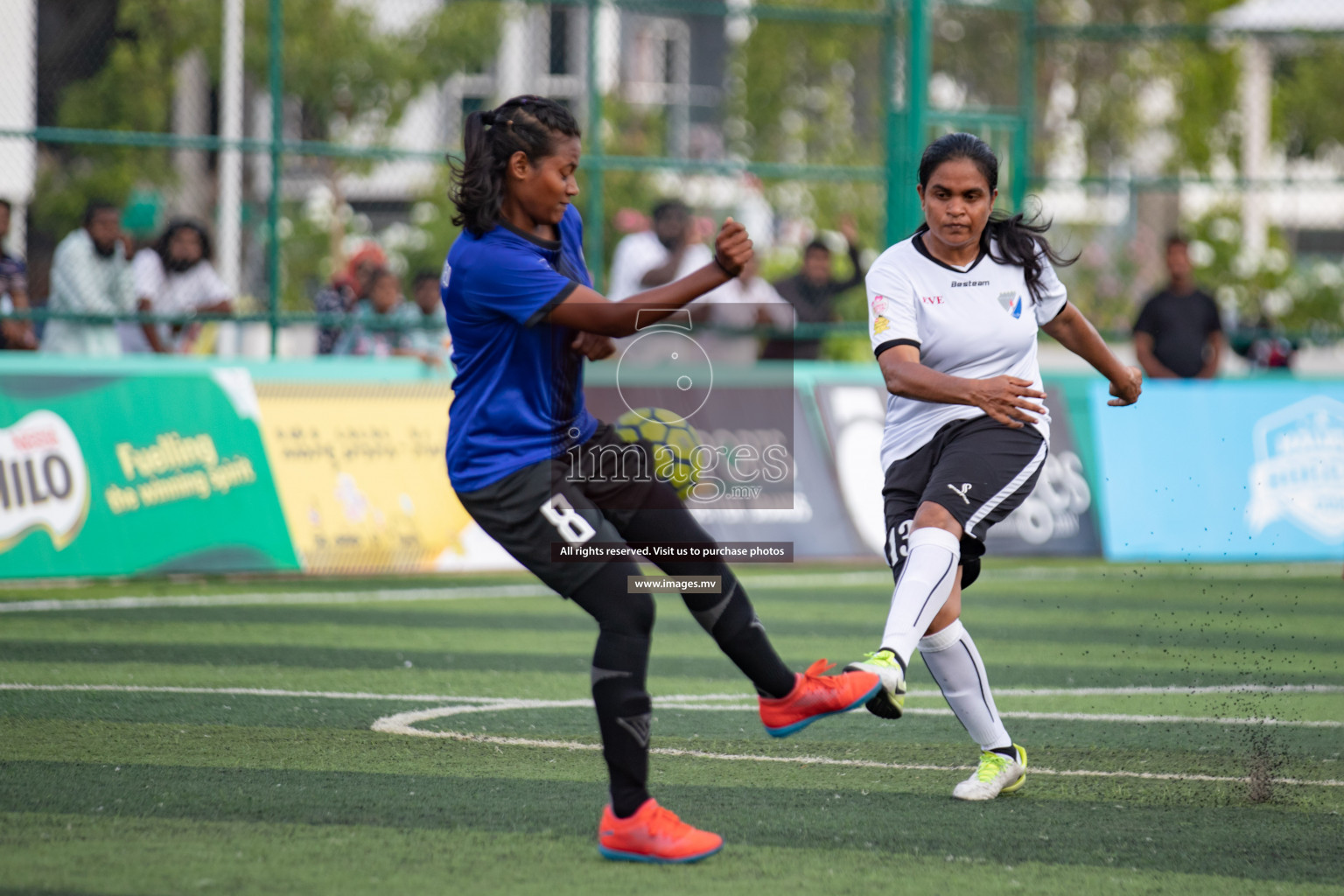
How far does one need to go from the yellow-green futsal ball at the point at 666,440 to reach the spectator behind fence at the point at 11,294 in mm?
7439

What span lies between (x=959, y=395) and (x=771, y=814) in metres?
1.31

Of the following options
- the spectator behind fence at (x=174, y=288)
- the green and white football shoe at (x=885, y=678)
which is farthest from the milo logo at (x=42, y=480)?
the green and white football shoe at (x=885, y=678)

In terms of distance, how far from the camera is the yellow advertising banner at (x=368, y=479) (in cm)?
1110

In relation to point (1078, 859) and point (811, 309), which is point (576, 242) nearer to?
point (1078, 859)

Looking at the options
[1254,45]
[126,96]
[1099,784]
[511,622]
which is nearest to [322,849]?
[1099,784]

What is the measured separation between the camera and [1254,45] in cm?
2495

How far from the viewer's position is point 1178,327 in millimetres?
13945

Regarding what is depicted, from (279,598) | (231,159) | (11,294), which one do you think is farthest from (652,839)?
(231,159)

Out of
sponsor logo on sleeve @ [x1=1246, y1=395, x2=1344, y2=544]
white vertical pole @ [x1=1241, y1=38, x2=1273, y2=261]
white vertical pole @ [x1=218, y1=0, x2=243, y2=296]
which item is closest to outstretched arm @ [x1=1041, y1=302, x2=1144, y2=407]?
sponsor logo on sleeve @ [x1=1246, y1=395, x2=1344, y2=544]

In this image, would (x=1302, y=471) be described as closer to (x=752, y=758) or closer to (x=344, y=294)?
(x=344, y=294)

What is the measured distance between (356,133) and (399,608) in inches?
507

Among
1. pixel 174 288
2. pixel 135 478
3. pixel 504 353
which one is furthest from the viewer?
pixel 174 288

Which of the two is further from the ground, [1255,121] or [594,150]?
[1255,121]

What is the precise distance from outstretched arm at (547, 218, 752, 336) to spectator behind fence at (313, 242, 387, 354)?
8.32m
